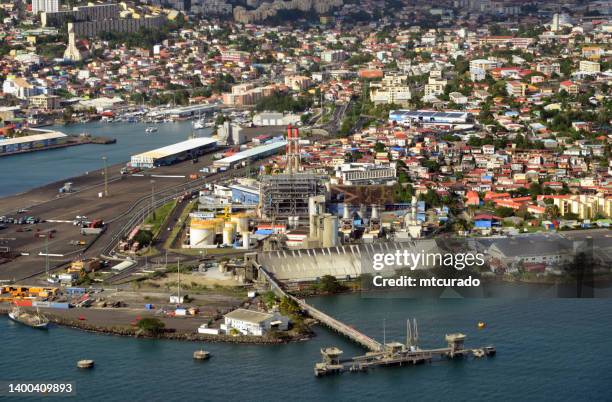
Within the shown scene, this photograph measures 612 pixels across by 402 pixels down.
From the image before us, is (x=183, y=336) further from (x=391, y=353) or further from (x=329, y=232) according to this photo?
(x=329, y=232)

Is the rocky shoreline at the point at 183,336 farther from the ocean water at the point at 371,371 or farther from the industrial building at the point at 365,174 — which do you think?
the industrial building at the point at 365,174

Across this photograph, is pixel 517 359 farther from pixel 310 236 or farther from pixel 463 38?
pixel 463 38

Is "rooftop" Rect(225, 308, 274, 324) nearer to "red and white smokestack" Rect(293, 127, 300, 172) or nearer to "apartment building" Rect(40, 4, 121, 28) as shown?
"red and white smokestack" Rect(293, 127, 300, 172)

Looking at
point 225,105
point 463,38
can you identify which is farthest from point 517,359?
point 463,38

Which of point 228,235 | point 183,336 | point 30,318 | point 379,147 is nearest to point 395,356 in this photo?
point 183,336

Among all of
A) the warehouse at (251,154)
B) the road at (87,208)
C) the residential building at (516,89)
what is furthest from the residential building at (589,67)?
the road at (87,208)

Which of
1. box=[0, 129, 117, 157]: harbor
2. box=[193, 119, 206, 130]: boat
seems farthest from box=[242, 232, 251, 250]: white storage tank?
box=[193, 119, 206, 130]: boat
